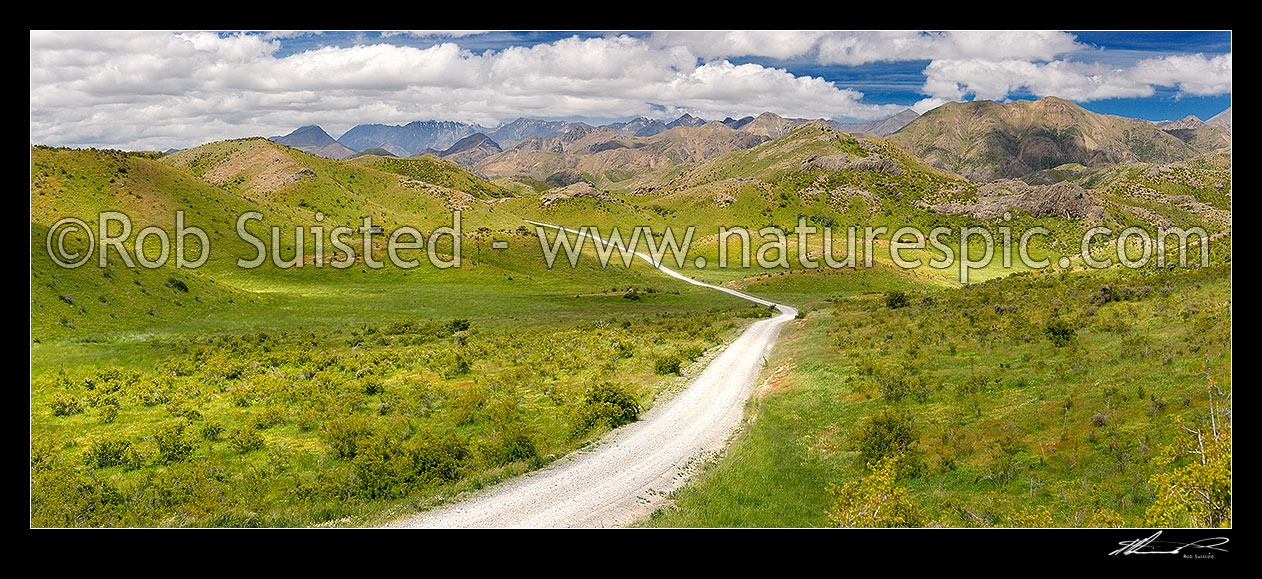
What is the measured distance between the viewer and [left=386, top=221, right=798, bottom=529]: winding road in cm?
1482

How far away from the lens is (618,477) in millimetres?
17250

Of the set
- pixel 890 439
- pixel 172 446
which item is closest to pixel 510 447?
pixel 172 446

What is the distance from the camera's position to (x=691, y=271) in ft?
381

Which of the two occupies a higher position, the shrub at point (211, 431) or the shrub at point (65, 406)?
the shrub at point (65, 406)

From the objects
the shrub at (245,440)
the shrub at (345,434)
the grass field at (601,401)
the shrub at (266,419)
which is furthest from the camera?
the shrub at (266,419)

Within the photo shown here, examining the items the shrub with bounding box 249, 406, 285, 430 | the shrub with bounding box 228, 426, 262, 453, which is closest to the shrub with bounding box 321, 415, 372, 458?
the shrub with bounding box 228, 426, 262, 453

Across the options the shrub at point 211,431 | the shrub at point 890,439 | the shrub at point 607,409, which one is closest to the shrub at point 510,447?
the shrub at point 607,409

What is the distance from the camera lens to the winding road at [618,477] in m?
14.8

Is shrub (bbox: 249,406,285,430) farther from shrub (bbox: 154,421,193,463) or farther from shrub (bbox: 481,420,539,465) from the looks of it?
shrub (bbox: 481,420,539,465)
